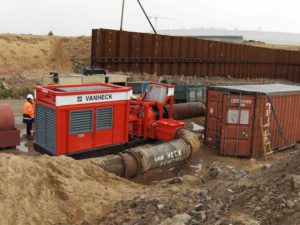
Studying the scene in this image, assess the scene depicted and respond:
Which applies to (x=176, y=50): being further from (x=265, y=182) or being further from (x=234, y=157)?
(x=265, y=182)

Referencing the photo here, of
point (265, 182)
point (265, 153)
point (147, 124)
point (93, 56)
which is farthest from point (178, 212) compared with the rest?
point (93, 56)

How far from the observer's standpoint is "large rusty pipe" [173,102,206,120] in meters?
20.7

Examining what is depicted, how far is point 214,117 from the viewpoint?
16.0 m

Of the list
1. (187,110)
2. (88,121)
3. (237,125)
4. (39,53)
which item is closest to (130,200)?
(88,121)

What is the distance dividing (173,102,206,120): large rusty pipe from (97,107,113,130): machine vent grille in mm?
7924

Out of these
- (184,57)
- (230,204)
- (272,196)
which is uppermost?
(184,57)

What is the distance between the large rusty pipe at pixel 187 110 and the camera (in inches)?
816

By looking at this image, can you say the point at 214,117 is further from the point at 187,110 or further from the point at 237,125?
the point at 187,110

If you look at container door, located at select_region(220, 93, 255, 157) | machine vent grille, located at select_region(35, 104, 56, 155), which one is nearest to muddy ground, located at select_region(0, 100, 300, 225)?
machine vent grille, located at select_region(35, 104, 56, 155)

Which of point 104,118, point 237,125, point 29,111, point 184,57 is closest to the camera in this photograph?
point 104,118

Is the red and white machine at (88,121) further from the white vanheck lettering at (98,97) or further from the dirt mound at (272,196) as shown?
the dirt mound at (272,196)

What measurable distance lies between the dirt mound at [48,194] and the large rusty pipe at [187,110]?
489 inches

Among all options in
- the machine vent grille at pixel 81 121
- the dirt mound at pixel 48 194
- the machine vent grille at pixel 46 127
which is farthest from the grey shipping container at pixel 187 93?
the dirt mound at pixel 48 194

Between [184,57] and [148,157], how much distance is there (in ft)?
72.3
